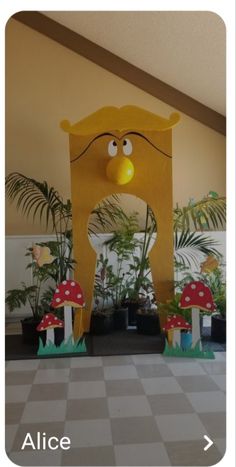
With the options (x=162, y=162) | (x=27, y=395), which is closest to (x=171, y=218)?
(x=162, y=162)

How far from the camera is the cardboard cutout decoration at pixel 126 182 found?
330 cm

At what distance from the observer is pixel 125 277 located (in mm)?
4094

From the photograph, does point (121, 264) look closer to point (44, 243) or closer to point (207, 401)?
point (44, 243)

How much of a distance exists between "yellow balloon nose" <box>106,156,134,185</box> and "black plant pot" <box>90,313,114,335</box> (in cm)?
117

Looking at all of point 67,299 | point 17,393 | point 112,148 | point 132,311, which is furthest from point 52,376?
point 112,148

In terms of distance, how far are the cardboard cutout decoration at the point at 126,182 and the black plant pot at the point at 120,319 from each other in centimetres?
36

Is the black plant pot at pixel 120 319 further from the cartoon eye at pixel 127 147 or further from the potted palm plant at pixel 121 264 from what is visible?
the cartoon eye at pixel 127 147

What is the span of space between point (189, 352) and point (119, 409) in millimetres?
898

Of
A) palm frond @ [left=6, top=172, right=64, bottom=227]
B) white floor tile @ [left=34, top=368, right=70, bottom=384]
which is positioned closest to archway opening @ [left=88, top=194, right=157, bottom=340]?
palm frond @ [left=6, top=172, right=64, bottom=227]

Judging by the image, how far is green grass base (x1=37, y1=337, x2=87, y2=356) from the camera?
292cm

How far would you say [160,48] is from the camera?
11.6ft

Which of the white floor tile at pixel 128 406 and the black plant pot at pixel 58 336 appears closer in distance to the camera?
the white floor tile at pixel 128 406

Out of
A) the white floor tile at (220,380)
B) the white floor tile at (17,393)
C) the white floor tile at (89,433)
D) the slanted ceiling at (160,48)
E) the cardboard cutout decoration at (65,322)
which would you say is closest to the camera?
the white floor tile at (89,433)

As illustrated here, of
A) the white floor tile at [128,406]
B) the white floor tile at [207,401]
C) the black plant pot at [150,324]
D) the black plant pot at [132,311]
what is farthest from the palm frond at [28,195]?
the white floor tile at [207,401]
